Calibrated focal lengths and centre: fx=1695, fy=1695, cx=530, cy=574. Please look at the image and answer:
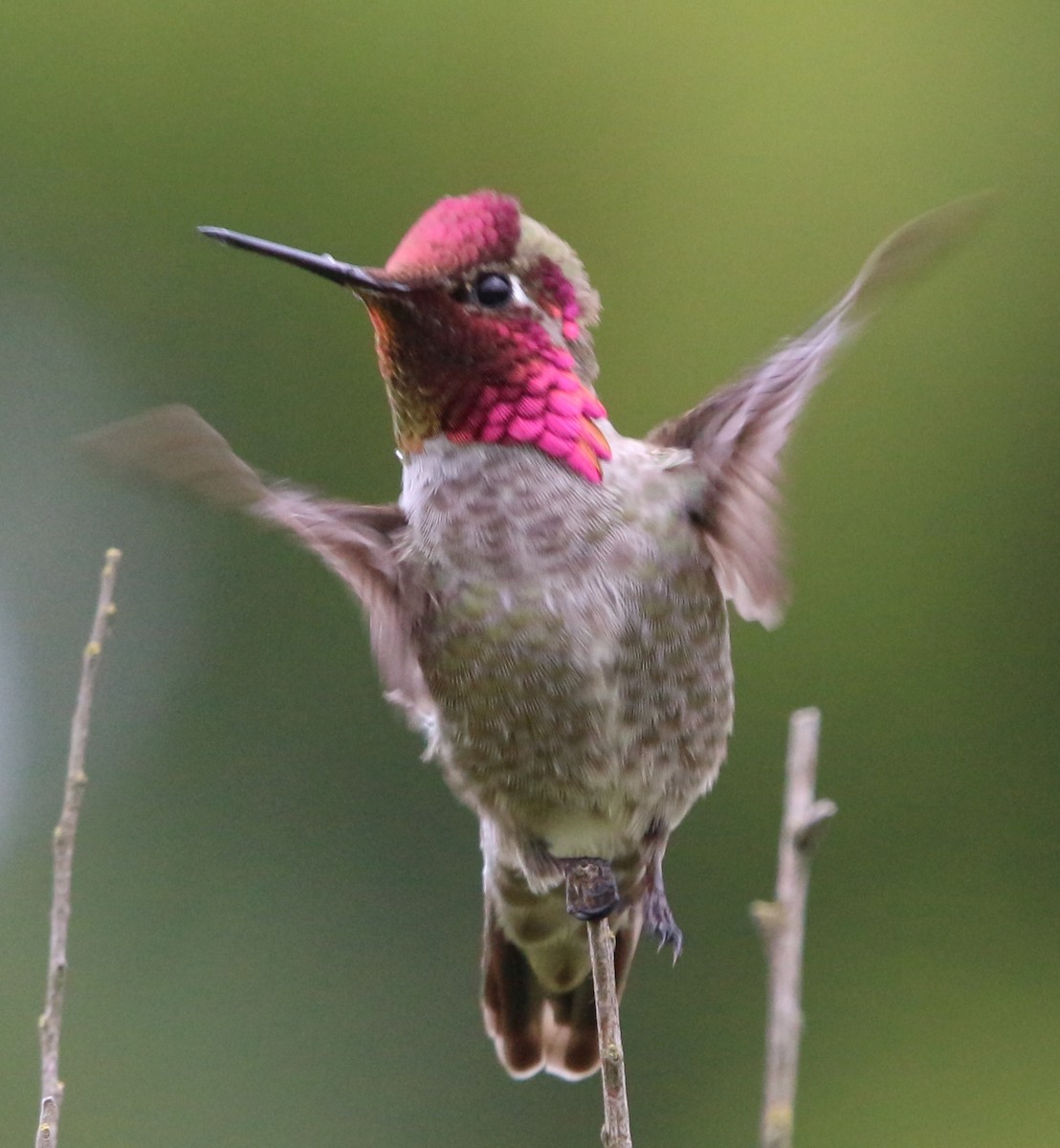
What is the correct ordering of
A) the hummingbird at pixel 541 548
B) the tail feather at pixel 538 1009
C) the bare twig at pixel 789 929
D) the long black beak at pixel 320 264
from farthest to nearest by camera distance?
the tail feather at pixel 538 1009
the hummingbird at pixel 541 548
the long black beak at pixel 320 264
the bare twig at pixel 789 929

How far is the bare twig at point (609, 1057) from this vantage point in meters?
1.82

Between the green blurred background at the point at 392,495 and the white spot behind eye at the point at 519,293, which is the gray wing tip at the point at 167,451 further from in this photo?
the green blurred background at the point at 392,495

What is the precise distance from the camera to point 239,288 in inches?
217

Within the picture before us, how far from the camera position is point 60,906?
177 centimetres

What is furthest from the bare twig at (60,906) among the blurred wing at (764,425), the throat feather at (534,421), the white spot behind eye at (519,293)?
the blurred wing at (764,425)

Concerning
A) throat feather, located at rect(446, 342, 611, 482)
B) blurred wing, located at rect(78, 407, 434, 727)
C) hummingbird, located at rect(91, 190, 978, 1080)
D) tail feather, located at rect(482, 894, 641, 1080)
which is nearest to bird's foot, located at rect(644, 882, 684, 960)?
tail feather, located at rect(482, 894, 641, 1080)

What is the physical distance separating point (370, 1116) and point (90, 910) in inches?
44.2

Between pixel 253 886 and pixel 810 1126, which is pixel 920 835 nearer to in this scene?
pixel 810 1126

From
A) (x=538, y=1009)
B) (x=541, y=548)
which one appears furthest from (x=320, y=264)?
(x=538, y=1009)

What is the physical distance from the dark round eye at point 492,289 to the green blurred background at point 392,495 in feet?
8.48

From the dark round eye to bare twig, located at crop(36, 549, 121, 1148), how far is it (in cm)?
65

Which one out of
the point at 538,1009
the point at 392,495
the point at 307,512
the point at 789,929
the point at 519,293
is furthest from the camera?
the point at 392,495

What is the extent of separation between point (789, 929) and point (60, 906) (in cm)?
75

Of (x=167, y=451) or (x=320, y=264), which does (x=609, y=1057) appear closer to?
(x=167, y=451)
